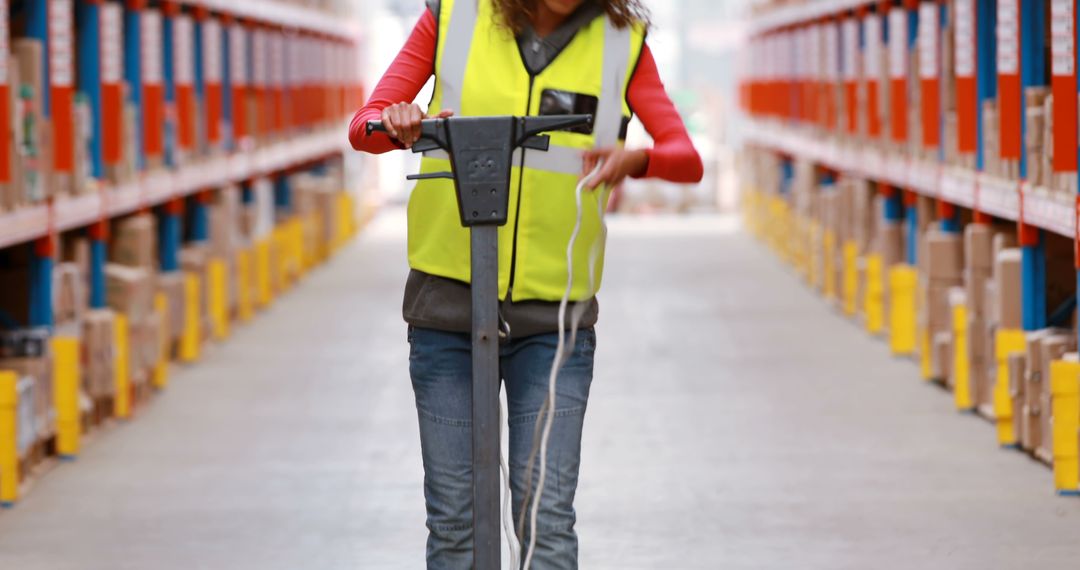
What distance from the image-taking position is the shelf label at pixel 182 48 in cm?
1021

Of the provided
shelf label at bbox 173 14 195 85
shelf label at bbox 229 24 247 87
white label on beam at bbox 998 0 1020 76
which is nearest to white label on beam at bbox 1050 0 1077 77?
white label on beam at bbox 998 0 1020 76

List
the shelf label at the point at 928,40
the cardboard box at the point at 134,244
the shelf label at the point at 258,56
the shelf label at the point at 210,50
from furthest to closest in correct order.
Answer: the shelf label at the point at 258,56
the shelf label at the point at 210,50
the cardboard box at the point at 134,244
the shelf label at the point at 928,40

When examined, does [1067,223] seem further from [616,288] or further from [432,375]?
[616,288]

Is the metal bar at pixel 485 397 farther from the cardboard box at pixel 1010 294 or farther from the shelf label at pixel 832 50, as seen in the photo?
the shelf label at pixel 832 50

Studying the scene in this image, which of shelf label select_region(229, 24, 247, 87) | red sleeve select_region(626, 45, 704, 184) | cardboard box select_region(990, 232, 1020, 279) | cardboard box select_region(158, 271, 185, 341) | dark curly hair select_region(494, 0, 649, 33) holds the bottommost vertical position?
cardboard box select_region(158, 271, 185, 341)

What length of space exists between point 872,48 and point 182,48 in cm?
411

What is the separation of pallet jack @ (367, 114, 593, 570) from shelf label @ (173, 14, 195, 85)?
24.1ft

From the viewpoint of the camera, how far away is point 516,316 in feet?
10.9

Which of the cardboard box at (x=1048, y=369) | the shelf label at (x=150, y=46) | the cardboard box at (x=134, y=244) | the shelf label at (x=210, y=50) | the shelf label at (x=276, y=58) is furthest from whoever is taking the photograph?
the shelf label at (x=276, y=58)

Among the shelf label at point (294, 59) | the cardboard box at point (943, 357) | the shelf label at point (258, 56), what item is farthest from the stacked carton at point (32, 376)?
the shelf label at point (294, 59)

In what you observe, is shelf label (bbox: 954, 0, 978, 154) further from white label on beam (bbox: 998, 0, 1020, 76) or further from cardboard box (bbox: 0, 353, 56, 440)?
cardboard box (bbox: 0, 353, 56, 440)

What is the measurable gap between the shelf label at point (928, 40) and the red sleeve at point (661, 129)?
550 centimetres

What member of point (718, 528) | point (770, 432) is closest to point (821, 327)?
point (770, 432)

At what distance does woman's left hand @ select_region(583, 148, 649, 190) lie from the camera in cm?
307
